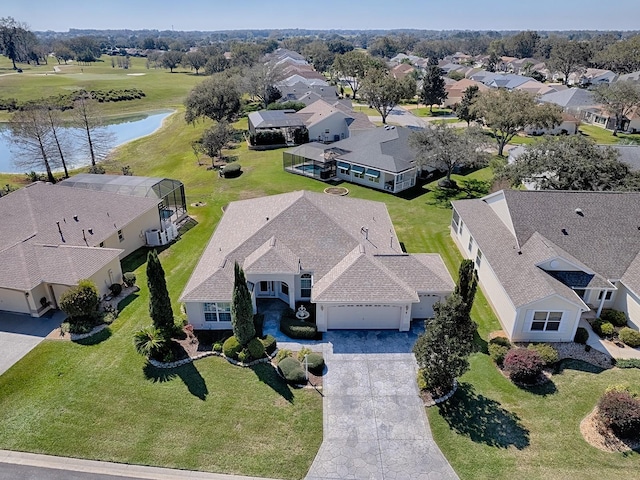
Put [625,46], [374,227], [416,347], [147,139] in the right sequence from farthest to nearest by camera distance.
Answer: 1. [625,46]
2. [147,139]
3. [374,227]
4. [416,347]

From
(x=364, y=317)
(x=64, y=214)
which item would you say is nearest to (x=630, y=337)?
(x=364, y=317)

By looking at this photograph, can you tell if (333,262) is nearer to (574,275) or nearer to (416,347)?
(416,347)

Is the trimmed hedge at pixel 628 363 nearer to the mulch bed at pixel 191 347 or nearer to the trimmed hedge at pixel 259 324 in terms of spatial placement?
the mulch bed at pixel 191 347

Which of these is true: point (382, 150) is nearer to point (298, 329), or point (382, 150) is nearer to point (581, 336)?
point (298, 329)

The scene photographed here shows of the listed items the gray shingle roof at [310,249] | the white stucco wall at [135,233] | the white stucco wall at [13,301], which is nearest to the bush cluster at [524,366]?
the gray shingle roof at [310,249]

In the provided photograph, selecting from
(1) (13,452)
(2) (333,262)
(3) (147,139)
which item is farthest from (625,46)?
(1) (13,452)
